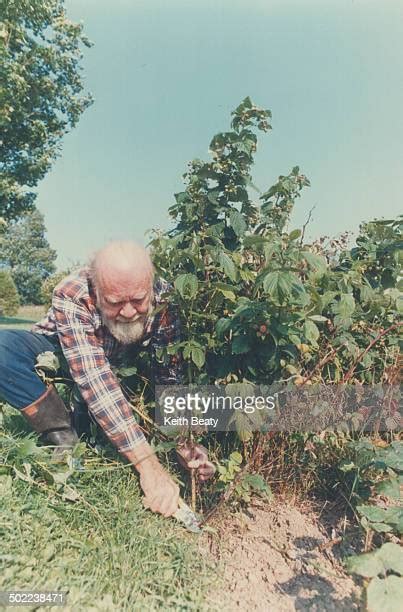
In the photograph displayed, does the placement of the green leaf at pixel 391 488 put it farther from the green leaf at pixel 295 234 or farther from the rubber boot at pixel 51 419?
the rubber boot at pixel 51 419

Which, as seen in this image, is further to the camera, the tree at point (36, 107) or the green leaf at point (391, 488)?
the tree at point (36, 107)

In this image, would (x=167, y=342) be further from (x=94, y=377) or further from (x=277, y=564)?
(x=277, y=564)

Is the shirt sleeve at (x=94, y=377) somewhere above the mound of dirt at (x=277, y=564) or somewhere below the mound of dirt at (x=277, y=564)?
above

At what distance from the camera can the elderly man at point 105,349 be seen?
1.74 m

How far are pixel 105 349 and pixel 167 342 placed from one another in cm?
30

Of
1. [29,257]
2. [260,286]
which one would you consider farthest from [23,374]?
[29,257]

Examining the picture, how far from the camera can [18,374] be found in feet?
6.68

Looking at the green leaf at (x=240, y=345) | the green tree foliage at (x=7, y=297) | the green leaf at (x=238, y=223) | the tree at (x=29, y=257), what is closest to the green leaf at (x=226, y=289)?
the green leaf at (x=240, y=345)

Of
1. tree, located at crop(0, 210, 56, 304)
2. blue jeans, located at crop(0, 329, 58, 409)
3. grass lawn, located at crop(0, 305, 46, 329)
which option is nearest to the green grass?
blue jeans, located at crop(0, 329, 58, 409)

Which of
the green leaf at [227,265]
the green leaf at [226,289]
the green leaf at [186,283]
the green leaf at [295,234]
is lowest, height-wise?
the green leaf at [226,289]

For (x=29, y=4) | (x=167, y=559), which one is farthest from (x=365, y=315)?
(x=29, y=4)

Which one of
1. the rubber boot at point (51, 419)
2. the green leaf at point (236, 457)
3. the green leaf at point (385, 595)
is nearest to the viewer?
the green leaf at point (385, 595)

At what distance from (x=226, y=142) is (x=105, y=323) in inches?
35.5

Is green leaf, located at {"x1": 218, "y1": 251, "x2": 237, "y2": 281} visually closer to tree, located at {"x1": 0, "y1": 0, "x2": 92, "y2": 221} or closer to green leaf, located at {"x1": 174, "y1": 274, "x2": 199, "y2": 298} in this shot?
green leaf, located at {"x1": 174, "y1": 274, "x2": 199, "y2": 298}
